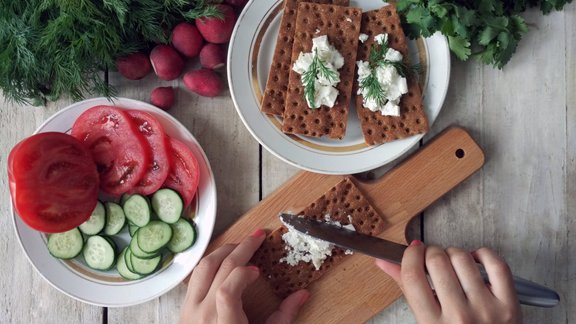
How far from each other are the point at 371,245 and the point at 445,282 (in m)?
0.25

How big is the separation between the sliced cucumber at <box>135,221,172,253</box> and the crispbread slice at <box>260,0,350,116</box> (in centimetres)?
43

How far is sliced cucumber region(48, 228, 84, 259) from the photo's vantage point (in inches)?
61.2

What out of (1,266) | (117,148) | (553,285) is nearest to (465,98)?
(553,285)

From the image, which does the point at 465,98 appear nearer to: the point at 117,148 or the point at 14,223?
the point at 117,148

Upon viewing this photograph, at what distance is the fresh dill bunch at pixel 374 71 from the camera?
149cm

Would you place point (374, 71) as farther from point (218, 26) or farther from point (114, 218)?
point (114, 218)

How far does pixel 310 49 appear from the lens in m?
1.52

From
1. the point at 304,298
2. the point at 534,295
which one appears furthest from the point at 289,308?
the point at 534,295

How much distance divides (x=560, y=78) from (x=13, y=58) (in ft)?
5.04

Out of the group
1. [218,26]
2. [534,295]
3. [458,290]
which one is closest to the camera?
[458,290]

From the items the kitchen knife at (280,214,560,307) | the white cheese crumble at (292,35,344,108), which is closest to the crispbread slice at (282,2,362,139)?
the white cheese crumble at (292,35,344,108)

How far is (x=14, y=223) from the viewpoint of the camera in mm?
1552

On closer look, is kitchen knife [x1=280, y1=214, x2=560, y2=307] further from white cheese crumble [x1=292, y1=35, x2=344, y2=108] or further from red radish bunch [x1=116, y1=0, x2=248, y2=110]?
red radish bunch [x1=116, y1=0, x2=248, y2=110]

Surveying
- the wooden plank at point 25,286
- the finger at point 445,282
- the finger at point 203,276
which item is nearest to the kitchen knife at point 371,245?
the finger at point 445,282
